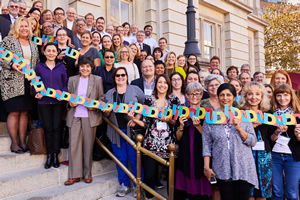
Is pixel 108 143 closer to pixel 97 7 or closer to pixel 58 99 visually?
pixel 58 99

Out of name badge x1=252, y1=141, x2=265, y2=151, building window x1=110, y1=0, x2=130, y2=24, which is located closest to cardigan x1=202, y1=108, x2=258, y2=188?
name badge x1=252, y1=141, x2=265, y2=151

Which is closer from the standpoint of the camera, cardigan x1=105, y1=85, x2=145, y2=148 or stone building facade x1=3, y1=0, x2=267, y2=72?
cardigan x1=105, y1=85, x2=145, y2=148

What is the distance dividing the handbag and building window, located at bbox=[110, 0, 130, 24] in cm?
735

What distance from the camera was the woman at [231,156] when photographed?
2816 millimetres

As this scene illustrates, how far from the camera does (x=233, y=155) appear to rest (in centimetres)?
284

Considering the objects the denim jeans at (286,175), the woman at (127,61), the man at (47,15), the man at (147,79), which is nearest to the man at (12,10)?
the man at (47,15)

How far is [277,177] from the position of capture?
3303 millimetres

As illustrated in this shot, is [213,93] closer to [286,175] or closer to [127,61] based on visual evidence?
[286,175]

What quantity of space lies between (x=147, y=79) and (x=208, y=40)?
38.7 feet

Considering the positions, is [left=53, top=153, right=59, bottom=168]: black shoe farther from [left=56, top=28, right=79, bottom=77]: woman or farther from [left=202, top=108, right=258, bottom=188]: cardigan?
[left=202, top=108, right=258, bottom=188]: cardigan

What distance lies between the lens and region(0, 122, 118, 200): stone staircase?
330cm

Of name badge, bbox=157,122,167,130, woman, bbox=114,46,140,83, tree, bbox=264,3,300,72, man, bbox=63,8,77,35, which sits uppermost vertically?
tree, bbox=264,3,300,72

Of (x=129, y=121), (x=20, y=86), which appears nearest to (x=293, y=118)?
(x=129, y=121)

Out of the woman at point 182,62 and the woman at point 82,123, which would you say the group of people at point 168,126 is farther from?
the woman at point 182,62
